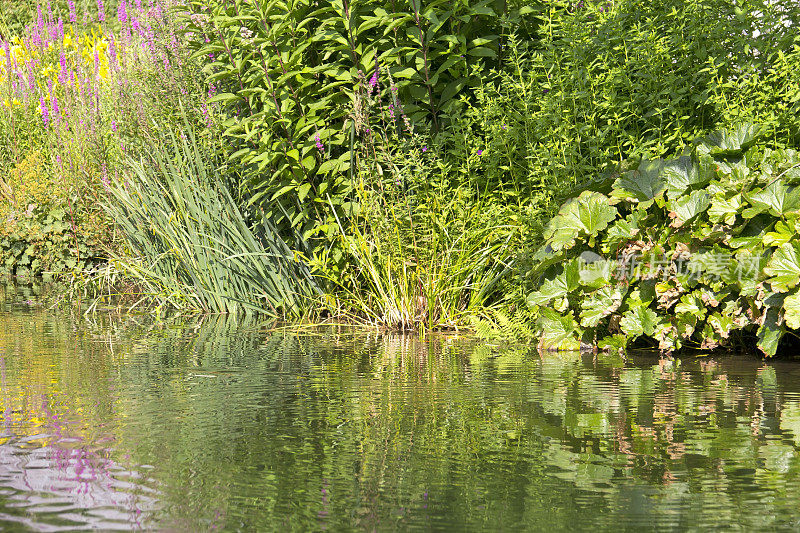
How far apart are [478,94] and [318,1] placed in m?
1.22

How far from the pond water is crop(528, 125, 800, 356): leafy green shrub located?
8.5 inches

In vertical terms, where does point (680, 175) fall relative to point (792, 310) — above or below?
above

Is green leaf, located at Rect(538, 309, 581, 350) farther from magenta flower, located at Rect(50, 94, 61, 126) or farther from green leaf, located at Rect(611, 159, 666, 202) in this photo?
magenta flower, located at Rect(50, 94, 61, 126)

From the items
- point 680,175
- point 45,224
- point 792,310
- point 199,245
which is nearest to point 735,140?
point 680,175

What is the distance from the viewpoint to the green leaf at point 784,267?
407 centimetres

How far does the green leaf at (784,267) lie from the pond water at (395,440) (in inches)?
16.5

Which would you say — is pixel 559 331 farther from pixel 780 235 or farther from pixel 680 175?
pixel 780 235

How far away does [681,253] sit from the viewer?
4520 mm

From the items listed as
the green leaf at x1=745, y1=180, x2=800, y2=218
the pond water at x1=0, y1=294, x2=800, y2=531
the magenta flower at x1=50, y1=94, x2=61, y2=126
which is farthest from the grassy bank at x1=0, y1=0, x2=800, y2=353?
the magenta flower at x1=50, y1=94, x2=61, y2=126

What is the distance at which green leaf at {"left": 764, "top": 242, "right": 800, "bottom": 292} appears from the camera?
407cm

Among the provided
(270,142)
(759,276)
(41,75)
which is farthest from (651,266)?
(41,75)

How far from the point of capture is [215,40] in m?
5.86

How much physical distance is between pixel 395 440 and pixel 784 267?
2.12m

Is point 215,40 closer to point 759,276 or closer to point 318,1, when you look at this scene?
point 318,1
